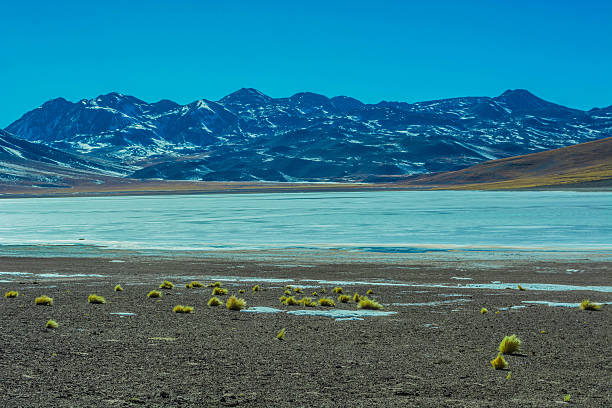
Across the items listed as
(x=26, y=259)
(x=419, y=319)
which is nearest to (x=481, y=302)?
Answer: (x=419, y=319)

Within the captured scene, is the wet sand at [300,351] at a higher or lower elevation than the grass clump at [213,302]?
lower

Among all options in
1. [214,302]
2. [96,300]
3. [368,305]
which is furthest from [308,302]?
[96,300]

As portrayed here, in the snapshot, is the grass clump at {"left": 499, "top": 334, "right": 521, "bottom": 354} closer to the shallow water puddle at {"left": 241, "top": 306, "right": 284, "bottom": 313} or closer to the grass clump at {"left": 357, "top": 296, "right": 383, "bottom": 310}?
the grass clump at {"left": 357, "top": 296, "right": 383, "bottom": 310}

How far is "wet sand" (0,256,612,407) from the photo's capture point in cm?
955

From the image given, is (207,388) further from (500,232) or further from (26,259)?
(500,232)

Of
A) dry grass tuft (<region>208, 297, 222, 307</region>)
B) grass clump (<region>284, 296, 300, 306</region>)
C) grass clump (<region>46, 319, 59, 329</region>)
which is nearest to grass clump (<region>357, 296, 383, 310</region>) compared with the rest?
grass clump (<region>284, 296, 300, 306</region>)

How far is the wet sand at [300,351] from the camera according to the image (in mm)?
9547

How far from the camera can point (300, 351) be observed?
42.0ft

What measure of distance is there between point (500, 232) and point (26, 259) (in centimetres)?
3385

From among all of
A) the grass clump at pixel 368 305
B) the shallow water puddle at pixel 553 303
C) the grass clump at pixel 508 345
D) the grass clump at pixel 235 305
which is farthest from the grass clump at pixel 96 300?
the shallow water puddle at pixel 553 303

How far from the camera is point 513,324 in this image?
51.3 feet

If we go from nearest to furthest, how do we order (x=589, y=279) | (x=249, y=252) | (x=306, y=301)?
(x=306, y=301)
(x=589, y=279)
(x=249, y=252)

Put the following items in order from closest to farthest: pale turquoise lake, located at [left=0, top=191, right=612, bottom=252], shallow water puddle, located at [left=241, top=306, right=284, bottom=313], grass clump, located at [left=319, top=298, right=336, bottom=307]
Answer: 1. shallow water puddle, located at [left=241, top=306, right=284, bottom=313]
2. grass clump, located at [left=319, top=298, right=336, bottom=307]
3. pale turquoise lake, located at [left=0, top=191, right=612, bottom=252]

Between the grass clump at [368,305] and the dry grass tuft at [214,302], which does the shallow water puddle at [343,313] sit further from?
the dry grass tuft at [214,302]
